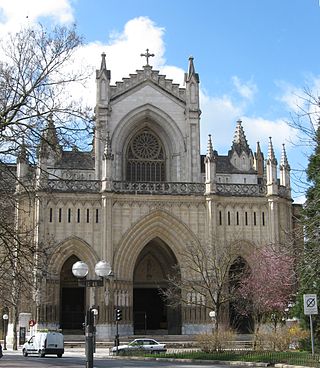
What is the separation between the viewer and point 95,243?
49312 mm

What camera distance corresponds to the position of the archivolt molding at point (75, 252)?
48562 mm

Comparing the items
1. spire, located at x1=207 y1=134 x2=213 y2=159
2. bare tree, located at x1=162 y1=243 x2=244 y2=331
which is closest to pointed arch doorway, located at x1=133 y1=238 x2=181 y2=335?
bare tree, located at x1=162 y1=243 x2=244 y2=331

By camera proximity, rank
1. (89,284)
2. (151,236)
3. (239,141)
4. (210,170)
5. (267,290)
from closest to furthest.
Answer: (89,284), (267,290), (151,236), (210,170), (239,141)

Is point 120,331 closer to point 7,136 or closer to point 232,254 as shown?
point 232,254

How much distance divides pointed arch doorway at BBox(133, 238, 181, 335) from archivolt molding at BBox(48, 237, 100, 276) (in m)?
6.01

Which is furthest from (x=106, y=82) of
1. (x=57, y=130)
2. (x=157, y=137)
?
(x=57, y=130)

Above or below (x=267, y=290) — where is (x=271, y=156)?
above

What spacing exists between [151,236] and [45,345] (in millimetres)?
17113

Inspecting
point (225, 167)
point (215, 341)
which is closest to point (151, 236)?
point (225, 167)

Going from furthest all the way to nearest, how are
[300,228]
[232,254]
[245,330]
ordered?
[245,330]
[232,254]
[300,228]

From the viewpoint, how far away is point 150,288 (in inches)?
2164

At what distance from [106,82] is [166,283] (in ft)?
53.6

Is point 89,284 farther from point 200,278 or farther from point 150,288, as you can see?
point 150,288

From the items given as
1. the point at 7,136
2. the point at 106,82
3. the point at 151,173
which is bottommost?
the point at 7,136
